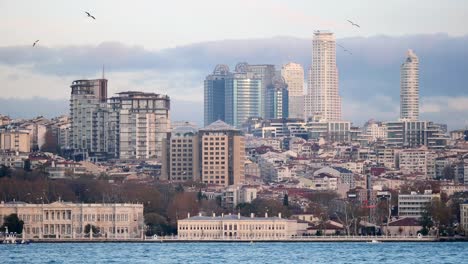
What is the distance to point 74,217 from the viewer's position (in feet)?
336

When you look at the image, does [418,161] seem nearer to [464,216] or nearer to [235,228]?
[464,216]

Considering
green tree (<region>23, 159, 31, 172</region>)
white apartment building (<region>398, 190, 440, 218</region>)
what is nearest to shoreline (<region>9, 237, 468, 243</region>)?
white apartment building (<region>398, 190, 440, 218</region>)

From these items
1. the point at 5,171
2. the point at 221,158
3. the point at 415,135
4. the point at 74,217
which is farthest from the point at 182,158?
the point at 415,135

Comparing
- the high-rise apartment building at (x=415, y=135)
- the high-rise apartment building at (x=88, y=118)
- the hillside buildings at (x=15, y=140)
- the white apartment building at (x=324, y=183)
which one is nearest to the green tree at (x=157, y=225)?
the white apartment building at (x=324, y=183)

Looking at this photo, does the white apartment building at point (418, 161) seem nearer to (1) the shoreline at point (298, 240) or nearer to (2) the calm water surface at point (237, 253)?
(1) the shoreline at point (298, 240)

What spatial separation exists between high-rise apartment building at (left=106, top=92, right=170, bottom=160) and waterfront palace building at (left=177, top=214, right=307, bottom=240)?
49.1 meters

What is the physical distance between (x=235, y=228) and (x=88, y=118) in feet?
180

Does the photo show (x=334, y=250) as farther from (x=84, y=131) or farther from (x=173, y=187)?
(x=84, y=131)

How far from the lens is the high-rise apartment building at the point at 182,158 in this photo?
136 meters

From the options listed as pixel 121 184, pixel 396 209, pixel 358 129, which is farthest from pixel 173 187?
pixel 358 129

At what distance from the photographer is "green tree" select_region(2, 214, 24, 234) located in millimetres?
101062

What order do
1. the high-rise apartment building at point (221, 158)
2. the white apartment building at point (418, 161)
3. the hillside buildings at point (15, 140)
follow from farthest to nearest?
1. the white apartment building at point (418, 161)
2. the hillside buildings at point (15, 140)
3. the high-rise apartment building at point (221, 158)

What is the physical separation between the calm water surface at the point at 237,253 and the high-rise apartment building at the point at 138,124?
56.2m

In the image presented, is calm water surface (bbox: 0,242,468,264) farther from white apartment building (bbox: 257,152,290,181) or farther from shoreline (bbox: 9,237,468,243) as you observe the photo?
white apartment building (bbox: 257,152,290,181)
